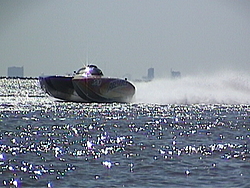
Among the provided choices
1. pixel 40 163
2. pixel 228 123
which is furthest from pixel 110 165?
pixel 228 123

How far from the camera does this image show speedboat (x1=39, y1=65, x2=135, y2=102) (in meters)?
70.6

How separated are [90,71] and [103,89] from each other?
2.46 meters

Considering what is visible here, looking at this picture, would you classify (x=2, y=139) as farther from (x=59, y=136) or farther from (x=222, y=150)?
(x=222, y=150)

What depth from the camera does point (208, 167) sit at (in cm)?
2609

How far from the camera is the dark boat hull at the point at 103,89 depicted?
70.5m

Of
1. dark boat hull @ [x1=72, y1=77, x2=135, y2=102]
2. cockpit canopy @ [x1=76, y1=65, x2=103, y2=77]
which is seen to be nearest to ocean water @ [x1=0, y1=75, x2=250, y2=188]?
dark boat hull @ [x1=72, y1=77, x2=135, y2=102]

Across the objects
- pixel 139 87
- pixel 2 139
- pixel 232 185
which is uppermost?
pixel 139 87

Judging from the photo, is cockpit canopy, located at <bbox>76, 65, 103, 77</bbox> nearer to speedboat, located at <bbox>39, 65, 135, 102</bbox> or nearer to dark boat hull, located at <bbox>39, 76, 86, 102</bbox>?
speedboat, located at <bbox>39, 65, 135, 102</bbox>

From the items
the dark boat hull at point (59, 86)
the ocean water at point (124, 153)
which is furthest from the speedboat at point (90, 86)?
the ocean water at point (124, 153)

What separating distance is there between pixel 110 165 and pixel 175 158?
11.3 ft

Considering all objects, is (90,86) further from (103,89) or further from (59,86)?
(59,86)

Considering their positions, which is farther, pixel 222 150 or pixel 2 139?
pixel 2 139

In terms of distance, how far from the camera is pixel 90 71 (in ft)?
236

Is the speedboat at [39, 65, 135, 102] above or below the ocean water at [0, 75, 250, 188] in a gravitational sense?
above
